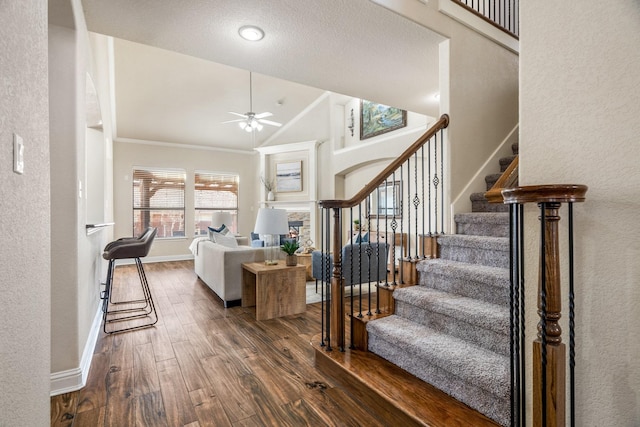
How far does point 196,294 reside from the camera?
4.27 metres

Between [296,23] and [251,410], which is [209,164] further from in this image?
[251,410]

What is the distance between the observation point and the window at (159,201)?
7270 mm

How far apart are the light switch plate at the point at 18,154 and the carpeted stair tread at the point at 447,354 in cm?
188

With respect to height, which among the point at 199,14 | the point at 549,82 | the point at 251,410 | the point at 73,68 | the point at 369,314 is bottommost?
the point at 251,410

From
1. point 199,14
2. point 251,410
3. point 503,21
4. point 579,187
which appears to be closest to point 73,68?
point 199,14

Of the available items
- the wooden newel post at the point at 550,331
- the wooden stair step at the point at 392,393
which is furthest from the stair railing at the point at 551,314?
the wooden stair step at the point at 392,393

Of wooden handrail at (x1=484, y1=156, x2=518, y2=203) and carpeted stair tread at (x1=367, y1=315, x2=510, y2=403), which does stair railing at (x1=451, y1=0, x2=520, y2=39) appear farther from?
carpeted stair tread at (x1=367, y1=315, x2=510, y2=403)

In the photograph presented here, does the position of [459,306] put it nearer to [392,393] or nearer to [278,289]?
[392,393]

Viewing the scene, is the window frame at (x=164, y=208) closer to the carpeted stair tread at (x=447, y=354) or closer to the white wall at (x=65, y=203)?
the white wall at (x=65, y=203)

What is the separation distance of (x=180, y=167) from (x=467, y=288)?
7.32 meters

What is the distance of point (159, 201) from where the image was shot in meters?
7.49

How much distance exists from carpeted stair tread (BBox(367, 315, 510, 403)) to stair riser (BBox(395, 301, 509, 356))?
31 millimetres

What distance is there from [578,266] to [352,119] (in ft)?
21.5

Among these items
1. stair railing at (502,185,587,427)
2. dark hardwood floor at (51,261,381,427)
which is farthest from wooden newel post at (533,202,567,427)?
dark hardwood floor at (51,261,381,427)
